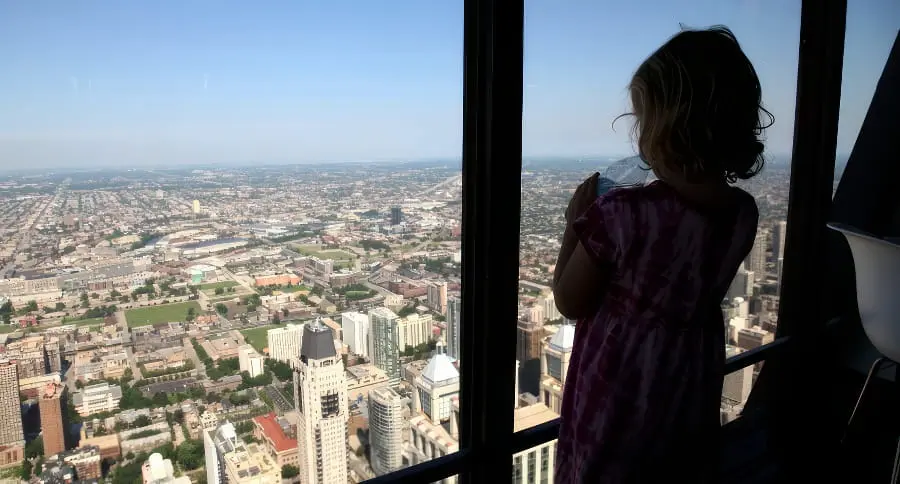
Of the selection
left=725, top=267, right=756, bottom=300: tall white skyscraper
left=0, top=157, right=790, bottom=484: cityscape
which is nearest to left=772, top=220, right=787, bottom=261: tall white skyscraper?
left=725, top=267, right=756, bottom=300: tall white skyscraper

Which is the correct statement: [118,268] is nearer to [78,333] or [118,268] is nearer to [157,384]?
[78,333]

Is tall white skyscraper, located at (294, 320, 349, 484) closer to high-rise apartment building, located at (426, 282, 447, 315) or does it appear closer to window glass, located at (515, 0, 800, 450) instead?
high-rise apartment building, located at (426, 282, 447, 315)

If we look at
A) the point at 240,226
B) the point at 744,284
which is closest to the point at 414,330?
the point at 240,226

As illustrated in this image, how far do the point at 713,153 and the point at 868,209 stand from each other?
2.83 m

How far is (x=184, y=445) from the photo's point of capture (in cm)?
127

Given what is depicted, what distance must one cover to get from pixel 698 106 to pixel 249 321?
104cm

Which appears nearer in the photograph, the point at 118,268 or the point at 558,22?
the point at 118,268

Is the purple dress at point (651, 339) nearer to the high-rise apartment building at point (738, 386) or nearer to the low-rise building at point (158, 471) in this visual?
the low-rise building at point (158, 471)

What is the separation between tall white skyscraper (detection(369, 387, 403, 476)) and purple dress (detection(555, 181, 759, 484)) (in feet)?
1.54

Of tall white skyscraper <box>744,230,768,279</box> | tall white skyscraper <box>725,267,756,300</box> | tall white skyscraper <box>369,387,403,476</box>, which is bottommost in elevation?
tall white skyscraper <box>369,387,403,476</box>

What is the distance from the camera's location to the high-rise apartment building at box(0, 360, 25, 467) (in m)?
1.09

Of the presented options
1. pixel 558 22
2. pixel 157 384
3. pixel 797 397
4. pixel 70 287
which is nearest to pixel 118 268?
pixel 70 287

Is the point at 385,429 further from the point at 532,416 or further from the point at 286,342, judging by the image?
the point at 532,416

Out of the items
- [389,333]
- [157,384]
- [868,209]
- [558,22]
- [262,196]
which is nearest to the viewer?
[157,384]
